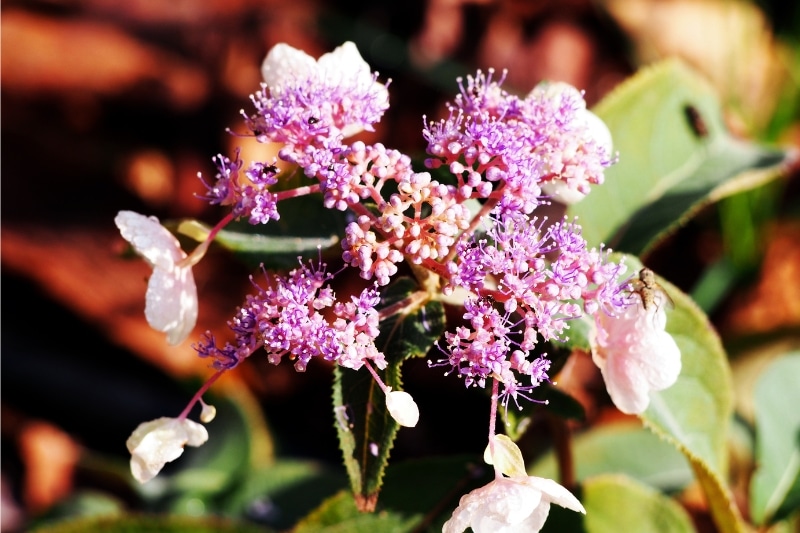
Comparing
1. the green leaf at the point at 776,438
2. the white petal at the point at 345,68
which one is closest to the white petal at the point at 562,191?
the white petal at the point at 345,68

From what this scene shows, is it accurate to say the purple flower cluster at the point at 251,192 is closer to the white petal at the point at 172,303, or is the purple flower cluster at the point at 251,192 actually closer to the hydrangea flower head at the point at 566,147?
the white petal at the point at 172,303

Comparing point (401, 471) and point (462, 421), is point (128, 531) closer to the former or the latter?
point (401, 471)

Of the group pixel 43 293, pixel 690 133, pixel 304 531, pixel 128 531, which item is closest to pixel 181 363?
pixel 43 293

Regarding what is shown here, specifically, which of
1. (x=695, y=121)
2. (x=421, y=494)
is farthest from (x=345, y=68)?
(x=695, y=121)

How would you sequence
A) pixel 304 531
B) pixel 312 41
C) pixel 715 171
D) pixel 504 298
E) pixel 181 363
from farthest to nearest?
pixel 312 41 < pixel 181 363 < pixel 715 171 < pixel 304 531 < pixel 504 298

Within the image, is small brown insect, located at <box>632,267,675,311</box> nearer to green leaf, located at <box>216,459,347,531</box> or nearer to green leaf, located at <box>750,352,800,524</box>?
green leaf, located at <box>750,352,800,524</box>

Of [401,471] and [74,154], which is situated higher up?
[74,154]
